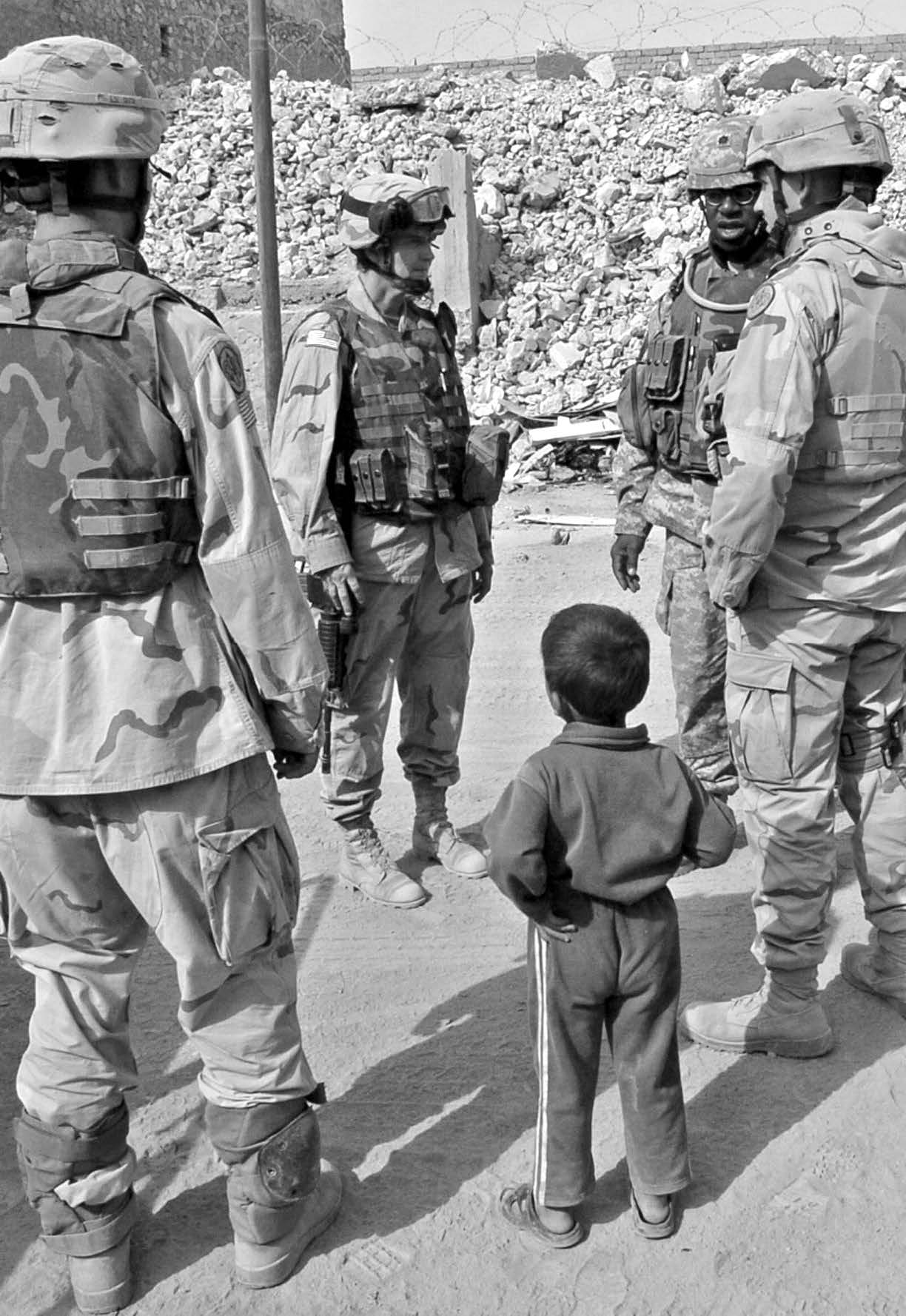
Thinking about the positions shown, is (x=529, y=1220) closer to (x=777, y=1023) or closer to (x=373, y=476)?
(x=777, y=1023)

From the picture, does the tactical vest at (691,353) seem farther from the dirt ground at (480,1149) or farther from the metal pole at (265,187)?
the metal pole at (265,187)

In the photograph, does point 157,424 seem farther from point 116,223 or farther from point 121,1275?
point 121,1275

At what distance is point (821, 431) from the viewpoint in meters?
3.03

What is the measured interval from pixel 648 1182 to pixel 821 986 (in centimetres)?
122

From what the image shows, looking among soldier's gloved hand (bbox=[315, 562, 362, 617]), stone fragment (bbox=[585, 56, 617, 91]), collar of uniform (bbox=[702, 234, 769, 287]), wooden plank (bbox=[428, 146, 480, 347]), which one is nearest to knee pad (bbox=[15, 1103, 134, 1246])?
soldier's gloved hand (bbox=[315, 562, 362, 617])

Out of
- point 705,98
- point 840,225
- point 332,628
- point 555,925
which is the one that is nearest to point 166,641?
point 555,925

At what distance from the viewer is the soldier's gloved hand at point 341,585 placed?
3998 mm

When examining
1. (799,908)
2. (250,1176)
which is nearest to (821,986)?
(799,908)

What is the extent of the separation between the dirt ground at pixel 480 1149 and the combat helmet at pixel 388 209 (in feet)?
7.19

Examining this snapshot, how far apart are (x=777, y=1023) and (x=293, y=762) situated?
1.55m

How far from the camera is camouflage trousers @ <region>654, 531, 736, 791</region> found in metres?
4.35

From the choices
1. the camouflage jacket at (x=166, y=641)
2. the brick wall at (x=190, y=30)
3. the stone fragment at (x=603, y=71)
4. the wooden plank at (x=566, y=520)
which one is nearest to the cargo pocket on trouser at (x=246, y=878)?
the camouflage jacket at (x=166, y=641)

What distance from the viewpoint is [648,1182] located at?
2570 mm

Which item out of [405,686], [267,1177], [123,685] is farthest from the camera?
[405,686]
